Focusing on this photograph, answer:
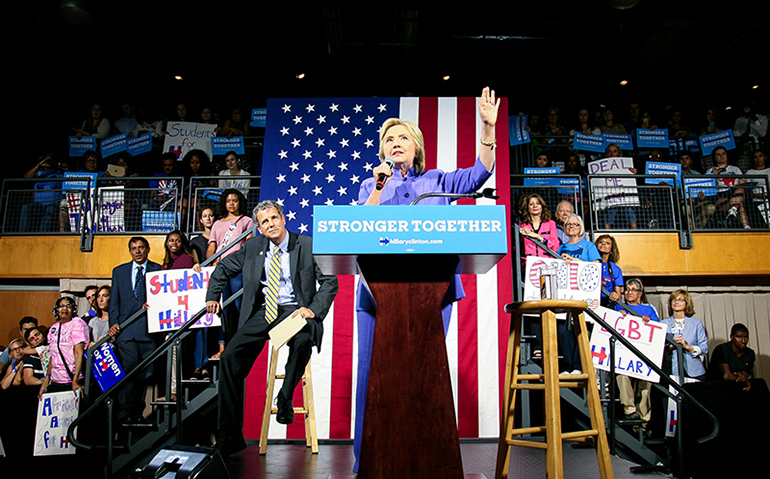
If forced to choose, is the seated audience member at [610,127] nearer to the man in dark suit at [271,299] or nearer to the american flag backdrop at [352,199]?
the american flag backdrop at [352,199]

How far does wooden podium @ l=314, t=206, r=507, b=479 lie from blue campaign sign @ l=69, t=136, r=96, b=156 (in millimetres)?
7927

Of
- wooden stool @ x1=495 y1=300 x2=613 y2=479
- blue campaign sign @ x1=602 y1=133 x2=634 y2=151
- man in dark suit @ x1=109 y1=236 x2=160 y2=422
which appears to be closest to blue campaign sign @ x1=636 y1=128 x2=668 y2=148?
blue campaign sign @ x1=602 y1=133 x2=634 y2=151

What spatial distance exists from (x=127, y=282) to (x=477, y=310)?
364 centimetres

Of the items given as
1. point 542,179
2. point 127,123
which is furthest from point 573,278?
point 127,123

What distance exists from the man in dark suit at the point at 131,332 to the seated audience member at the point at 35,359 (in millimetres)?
1418

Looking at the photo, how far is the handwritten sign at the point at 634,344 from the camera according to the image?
4.82 metres

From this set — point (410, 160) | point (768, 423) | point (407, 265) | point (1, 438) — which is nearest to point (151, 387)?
point (1, 438)

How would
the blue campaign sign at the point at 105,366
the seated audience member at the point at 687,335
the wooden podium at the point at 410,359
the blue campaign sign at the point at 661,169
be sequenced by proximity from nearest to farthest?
the wooden podium at the point at 410,359, the blue campaign sign at the point at 105,366, the seated audience member at the point at 687,335, the blue campaign sign at the point at 661,169

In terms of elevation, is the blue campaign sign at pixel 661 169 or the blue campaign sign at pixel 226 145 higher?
the blue campaign sign at pixel 226 145

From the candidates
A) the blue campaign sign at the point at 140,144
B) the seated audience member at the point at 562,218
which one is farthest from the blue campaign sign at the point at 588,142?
the blue campaign sign at the point at 140,144

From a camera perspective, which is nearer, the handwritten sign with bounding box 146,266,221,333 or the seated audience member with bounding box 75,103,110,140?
the handwritten sign with bounding box 146,266,221,333

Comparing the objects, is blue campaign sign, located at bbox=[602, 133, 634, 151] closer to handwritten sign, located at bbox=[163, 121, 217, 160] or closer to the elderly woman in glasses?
the elderly woman in glasses

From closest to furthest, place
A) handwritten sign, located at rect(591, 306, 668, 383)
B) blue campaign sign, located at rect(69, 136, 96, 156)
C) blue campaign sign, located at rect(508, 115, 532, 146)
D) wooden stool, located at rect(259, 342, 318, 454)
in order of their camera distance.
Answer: wooden stool, located at rect(259, 342, 318, 454)
handwritten sign, located at rect(591, 306, 668, 383)
blue campaign sign, located at rect(508, 115, 532, 146)
blue campaign sign, located at rect(69, 136, 96, 156)

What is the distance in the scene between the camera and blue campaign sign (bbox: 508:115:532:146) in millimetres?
7930
